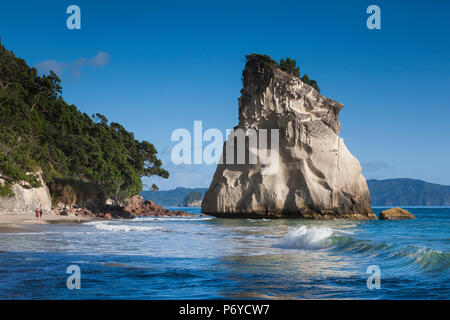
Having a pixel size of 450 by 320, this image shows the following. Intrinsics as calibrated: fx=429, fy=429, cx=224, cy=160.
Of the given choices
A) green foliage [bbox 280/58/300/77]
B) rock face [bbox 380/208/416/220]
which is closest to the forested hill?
green foliage [bbox 280/58/300/77]

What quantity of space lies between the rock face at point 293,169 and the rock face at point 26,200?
51.7 feet

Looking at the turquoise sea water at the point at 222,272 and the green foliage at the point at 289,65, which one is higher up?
the green foliage at the point at 289,65

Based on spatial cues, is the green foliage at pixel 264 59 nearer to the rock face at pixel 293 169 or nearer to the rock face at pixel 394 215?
the rock face at pixel 293 169

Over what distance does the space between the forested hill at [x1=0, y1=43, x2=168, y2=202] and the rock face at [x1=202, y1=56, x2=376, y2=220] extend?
A: 1554 cm

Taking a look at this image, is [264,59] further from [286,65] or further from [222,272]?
[222,272]

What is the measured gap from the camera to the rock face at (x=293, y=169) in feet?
135

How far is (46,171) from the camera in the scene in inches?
1564

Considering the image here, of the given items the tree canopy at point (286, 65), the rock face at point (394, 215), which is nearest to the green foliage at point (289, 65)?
the tree canopy at point (286, 65)

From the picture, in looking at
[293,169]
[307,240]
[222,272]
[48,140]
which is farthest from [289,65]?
[222,272]

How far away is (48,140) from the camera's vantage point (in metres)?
43.4

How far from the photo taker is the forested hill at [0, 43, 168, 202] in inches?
1244

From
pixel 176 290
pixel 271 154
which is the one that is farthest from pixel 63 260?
pixel 271 154
